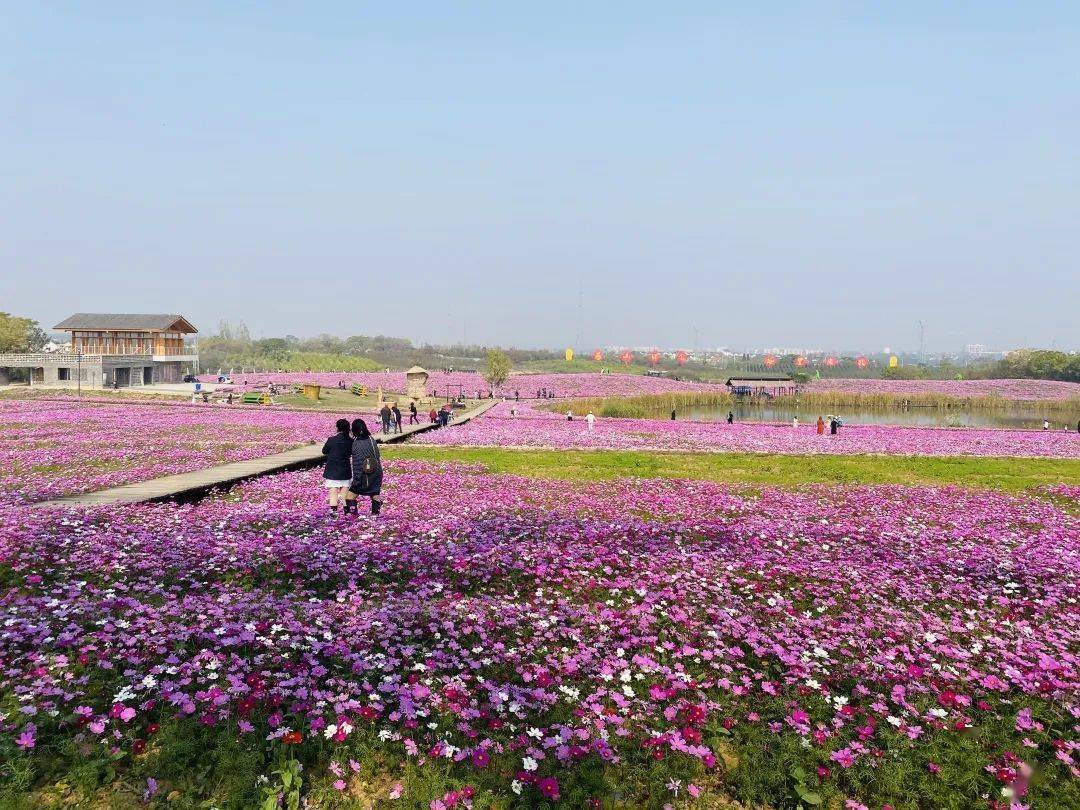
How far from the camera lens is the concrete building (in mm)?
68938

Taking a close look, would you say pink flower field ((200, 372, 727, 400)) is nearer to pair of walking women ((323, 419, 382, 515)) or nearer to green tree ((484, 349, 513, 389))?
green tree ((484, 349, 513, 389))

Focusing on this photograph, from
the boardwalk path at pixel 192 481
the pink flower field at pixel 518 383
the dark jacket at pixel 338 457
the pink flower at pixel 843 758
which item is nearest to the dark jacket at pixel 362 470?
the dark jacket at pixel 338 457

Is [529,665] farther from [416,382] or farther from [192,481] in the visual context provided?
[416,382]

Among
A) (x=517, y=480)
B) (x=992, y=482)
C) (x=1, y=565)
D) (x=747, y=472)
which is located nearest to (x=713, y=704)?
(x=1, y=565)

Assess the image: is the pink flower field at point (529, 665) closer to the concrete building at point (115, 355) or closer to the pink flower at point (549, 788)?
the pink flower at point (549, 788)

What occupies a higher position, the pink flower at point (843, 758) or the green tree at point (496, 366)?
the green tree at point (496, 366)

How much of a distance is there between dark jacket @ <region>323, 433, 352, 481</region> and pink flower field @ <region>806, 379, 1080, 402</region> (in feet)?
325

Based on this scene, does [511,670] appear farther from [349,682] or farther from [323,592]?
[323,592]

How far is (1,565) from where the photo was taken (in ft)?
32.7

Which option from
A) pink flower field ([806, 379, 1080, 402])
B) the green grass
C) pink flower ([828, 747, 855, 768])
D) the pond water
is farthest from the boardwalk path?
pink flower field ([806, 379, 1080, 402])

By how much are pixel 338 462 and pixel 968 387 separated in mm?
128154

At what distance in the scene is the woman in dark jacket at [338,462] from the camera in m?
14.7

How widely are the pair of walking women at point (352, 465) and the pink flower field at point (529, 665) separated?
131 cm

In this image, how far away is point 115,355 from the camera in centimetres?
7475
